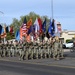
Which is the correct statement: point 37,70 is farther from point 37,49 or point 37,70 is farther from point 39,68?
point 37,49

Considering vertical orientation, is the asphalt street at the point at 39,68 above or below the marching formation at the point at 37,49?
below

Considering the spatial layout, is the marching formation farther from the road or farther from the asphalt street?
the road

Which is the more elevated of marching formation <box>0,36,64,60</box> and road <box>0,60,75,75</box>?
marching formation <box>0,36,64,60</box>

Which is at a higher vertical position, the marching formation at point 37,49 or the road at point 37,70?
the marching formation at point 37,49

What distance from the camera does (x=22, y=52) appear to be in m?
29.1

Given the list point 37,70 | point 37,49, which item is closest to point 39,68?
point 37,70

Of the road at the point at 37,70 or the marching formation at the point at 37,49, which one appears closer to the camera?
the road at the point at 37,70

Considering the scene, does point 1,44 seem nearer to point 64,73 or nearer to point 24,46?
point 24,46

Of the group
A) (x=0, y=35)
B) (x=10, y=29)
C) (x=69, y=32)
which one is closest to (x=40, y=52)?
(x=0, y=35)

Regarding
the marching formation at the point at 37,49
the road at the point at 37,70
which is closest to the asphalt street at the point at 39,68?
the road at the point at 37,70

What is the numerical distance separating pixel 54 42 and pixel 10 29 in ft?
59.7

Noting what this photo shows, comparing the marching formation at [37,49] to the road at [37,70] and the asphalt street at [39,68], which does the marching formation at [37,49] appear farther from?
the road at [37,70]

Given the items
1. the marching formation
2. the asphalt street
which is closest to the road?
the asphalt street

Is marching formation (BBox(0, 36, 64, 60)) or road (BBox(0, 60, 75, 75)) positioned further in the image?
marching formation (BBox(0, 36, 64, 60))
